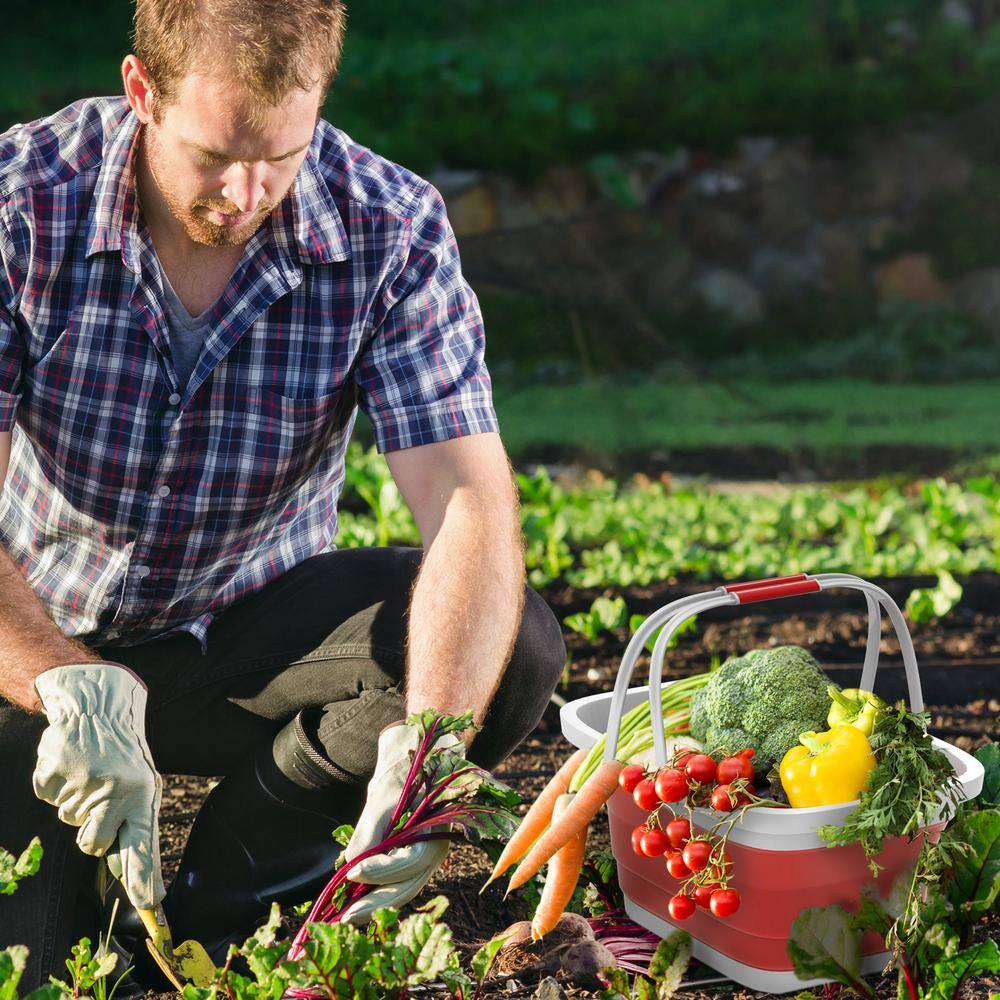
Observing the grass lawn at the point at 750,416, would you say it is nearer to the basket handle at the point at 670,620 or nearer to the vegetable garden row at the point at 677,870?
the vegetable garden row at the point at 677,870

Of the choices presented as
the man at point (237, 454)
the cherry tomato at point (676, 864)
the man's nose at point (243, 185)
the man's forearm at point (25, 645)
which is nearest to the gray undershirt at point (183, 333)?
the man at point (237, 454)

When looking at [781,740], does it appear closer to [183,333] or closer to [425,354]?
[425,354]

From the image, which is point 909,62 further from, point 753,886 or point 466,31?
point 753,886

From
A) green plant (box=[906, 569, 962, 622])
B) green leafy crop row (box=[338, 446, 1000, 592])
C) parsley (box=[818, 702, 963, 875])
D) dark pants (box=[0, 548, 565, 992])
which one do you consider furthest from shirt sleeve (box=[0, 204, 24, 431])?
green plant (box=[906, 569, 962, 622])

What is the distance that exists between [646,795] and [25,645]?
948 mm

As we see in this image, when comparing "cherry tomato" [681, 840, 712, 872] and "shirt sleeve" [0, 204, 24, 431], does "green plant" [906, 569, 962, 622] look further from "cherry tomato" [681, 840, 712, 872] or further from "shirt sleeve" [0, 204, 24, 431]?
"shirt sleeve" [0, 204, 24, 431]

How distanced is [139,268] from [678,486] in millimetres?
5196

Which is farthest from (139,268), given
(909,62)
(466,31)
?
(909,62)

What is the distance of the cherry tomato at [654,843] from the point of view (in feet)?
6.17

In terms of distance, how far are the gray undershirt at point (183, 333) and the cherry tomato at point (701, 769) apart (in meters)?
1.09

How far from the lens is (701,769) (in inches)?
73.9

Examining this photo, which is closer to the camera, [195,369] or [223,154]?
[223,154]

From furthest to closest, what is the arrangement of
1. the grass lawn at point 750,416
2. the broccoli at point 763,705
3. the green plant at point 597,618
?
the grass lawn at point 750,416, the green plant at point 597,618, the broccoli at point 763,705

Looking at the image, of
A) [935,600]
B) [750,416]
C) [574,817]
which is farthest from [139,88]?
[750,416]
